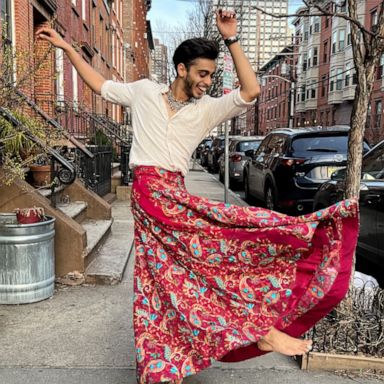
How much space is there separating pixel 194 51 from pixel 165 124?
388mm

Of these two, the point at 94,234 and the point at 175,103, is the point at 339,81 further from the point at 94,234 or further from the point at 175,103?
the point at 175,103

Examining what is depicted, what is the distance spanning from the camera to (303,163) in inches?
321

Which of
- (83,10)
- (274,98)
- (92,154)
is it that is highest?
(274,98)

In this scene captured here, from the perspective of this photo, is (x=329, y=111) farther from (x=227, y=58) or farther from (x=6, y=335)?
(x=6, y=335)

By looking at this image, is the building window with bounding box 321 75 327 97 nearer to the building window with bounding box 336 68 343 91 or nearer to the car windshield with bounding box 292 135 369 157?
the building window with bounding box 336 68 343 91

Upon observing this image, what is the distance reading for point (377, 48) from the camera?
130 inches

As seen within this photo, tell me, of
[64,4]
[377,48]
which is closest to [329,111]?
[64,4]

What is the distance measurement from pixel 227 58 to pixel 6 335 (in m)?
7.13

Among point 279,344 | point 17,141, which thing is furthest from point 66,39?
point 279,344

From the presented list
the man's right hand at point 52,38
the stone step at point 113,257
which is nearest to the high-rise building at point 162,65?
the stone step at point 113,257

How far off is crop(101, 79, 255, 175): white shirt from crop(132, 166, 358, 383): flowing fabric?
76 mm

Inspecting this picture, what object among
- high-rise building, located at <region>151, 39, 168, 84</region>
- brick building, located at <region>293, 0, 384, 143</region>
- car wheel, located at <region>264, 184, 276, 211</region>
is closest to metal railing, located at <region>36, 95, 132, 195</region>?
car wheel, located at <region>264, 184, 276, 211</region>

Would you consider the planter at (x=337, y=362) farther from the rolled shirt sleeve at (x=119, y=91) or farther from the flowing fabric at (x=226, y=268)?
the rolled shirt sleeve at (x=119, y=91)

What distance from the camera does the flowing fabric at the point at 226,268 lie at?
232 centimetres
